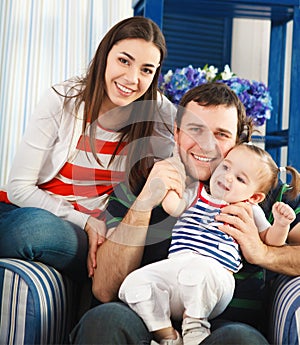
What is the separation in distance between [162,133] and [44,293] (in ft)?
2.46

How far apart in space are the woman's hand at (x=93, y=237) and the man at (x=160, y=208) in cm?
3

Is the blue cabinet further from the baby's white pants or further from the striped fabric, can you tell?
the baby's white pants

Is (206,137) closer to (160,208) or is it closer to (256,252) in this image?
(160,208)

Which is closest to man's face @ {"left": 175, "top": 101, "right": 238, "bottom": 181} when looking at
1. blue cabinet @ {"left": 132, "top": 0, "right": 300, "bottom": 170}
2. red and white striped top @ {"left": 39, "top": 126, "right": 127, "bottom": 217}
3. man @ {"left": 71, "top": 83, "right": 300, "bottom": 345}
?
man @ {"left": 71, "top": 83, "right": 300, "bottom": 345}

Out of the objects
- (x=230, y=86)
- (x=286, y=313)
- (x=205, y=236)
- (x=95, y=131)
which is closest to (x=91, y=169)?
(x=95, y=131)

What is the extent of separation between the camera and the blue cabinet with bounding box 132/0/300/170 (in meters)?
2.88

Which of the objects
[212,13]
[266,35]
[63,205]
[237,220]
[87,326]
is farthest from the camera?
[266,35]

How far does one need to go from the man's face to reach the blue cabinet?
1.04m

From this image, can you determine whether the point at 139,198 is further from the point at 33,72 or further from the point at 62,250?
the point at 33,72

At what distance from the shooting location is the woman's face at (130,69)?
204cm

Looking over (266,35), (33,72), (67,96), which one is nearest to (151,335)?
(67,96)

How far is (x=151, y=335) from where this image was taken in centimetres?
156

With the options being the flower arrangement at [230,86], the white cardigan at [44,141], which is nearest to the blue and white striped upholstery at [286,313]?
the white cardigan at [44,141]

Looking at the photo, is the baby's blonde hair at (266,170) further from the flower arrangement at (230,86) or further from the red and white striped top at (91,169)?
the flower arrangement at (230,86)
